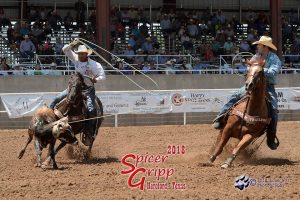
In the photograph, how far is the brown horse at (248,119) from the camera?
9.84 meters

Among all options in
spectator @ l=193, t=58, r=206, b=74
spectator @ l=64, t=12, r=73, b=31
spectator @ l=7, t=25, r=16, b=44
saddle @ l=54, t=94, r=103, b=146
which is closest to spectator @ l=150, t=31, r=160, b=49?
spectator @ l=193, t=58, r=206, b=74

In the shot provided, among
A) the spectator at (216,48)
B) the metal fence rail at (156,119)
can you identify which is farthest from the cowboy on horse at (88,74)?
the spectator at (216,48)

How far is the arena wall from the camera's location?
66.3ft

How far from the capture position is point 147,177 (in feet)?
27.7

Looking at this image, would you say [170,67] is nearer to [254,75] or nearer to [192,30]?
[192,30]

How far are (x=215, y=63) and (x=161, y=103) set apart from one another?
22.4 ft

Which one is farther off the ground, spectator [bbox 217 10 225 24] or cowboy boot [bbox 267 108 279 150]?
spectator [bbox 217 10 225 24]

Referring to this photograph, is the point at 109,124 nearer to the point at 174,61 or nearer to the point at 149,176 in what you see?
the point at 174,61

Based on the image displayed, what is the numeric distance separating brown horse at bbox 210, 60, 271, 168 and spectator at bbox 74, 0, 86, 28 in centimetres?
1673

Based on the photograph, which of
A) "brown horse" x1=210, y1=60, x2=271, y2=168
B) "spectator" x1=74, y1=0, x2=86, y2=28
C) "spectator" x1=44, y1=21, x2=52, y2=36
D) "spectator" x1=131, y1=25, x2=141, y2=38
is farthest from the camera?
"spectator" x1=74, y1=0, x2=86, y2=28

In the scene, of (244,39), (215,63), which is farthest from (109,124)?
(244,39)

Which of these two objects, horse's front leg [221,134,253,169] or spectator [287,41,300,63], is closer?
horse's front leg [221,134,253,169]

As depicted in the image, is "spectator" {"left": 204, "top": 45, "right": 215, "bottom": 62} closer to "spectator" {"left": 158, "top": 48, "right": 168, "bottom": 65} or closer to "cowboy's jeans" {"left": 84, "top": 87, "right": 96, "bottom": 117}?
"spectator" {"left": 158, "top": 48, "right": 168, "bottom": 65}

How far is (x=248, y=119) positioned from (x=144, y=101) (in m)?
9.21
